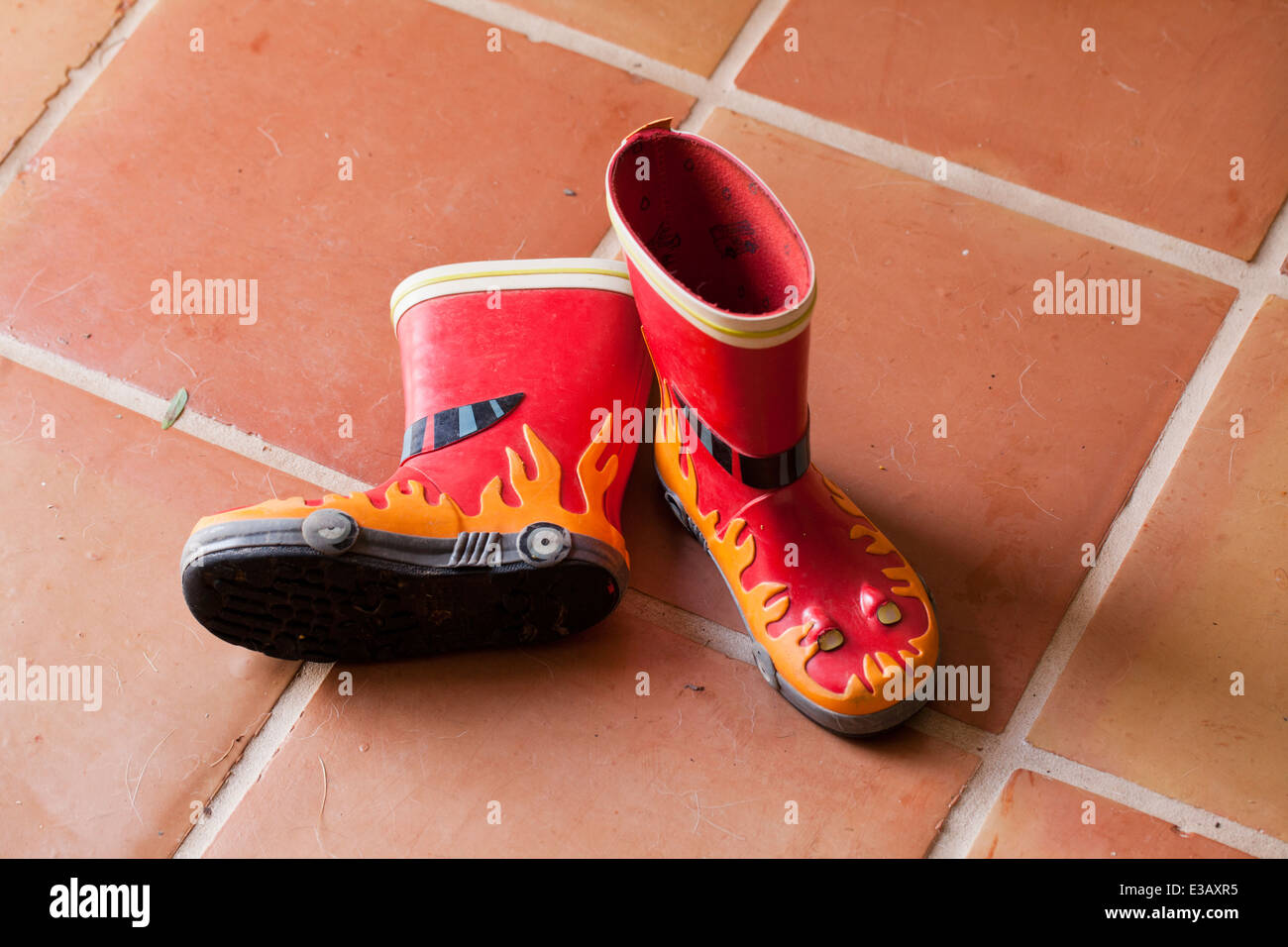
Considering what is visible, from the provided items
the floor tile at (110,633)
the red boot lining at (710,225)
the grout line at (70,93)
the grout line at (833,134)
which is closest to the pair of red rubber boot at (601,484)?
the red boot lining at (710,225)

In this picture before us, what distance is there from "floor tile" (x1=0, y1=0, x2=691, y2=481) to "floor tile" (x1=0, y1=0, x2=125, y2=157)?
0.15 feet

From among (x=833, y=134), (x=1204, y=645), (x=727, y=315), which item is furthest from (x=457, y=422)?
(x=1204, y=645)

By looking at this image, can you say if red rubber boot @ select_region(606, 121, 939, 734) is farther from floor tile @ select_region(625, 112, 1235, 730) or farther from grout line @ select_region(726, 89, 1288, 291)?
grout line @ select_region(726, 89, 1288, 291)

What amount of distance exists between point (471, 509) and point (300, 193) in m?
0.50

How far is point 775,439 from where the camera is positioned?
2.92 feet

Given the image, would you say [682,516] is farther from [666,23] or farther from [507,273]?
[666,23]

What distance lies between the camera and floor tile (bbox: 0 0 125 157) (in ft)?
4.24

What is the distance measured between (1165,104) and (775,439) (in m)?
0.70

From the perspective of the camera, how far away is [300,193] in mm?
1229

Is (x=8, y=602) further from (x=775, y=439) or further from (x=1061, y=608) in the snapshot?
(x=1061, y=608)

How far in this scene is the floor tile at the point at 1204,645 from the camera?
944 mm

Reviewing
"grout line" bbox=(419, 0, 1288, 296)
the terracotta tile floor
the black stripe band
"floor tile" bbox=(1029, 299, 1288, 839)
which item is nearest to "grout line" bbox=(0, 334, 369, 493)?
the terracotta tile floor
